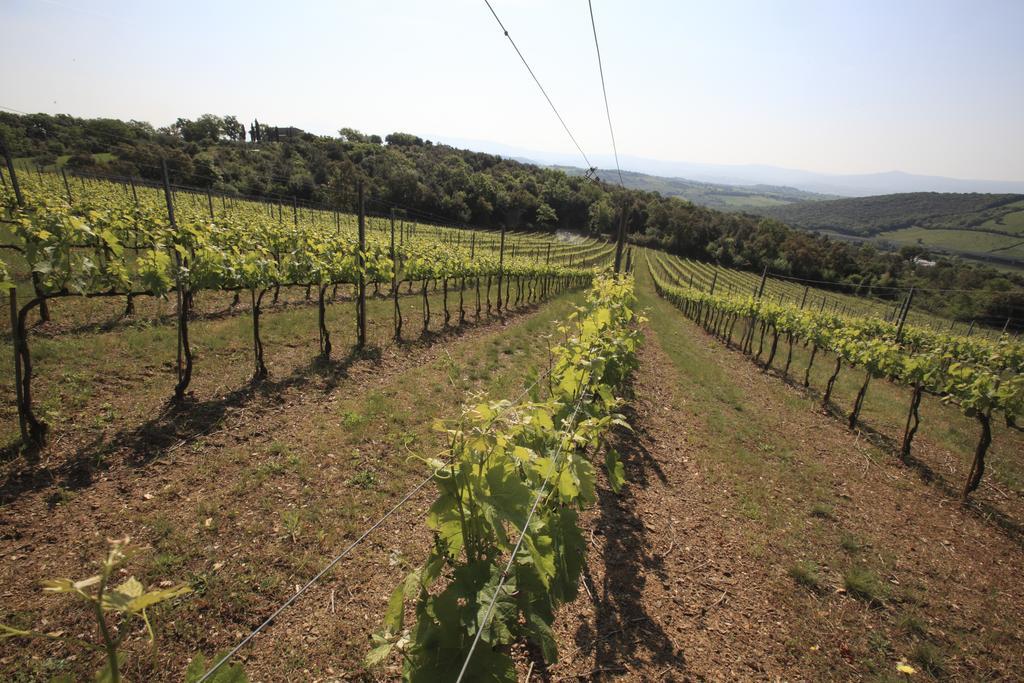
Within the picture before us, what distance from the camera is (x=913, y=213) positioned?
5266 inches

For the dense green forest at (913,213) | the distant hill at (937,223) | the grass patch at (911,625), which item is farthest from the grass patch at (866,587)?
the dense green forest at (913,213)

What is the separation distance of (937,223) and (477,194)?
132404mm

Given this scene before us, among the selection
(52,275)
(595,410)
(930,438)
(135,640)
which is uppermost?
(52,275)

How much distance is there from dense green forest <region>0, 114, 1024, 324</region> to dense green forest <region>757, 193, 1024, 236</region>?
6382mm

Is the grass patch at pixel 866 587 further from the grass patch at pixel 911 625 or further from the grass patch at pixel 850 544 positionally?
the grass patch at pixel 850 544

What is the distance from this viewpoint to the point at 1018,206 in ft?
358

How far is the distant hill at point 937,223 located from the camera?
83.0 m

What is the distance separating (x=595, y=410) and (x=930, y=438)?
11267 mm

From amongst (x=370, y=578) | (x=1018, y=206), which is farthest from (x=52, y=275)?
(x=1018, y=206)

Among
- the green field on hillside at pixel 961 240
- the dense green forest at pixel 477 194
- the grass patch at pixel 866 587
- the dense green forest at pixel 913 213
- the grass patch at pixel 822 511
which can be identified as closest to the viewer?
the grass patch at pixel 866 587

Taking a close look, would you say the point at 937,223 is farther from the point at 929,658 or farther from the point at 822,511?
the point at 929,658

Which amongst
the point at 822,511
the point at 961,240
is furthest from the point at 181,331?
the point at 961,240

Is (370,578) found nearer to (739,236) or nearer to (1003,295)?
(1003,295)

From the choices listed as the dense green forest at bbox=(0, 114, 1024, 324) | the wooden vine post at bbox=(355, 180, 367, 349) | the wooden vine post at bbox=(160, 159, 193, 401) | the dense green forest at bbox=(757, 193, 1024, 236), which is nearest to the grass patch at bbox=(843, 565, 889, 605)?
the wooden vine post at bbox=(160, 159, 193, 401)
